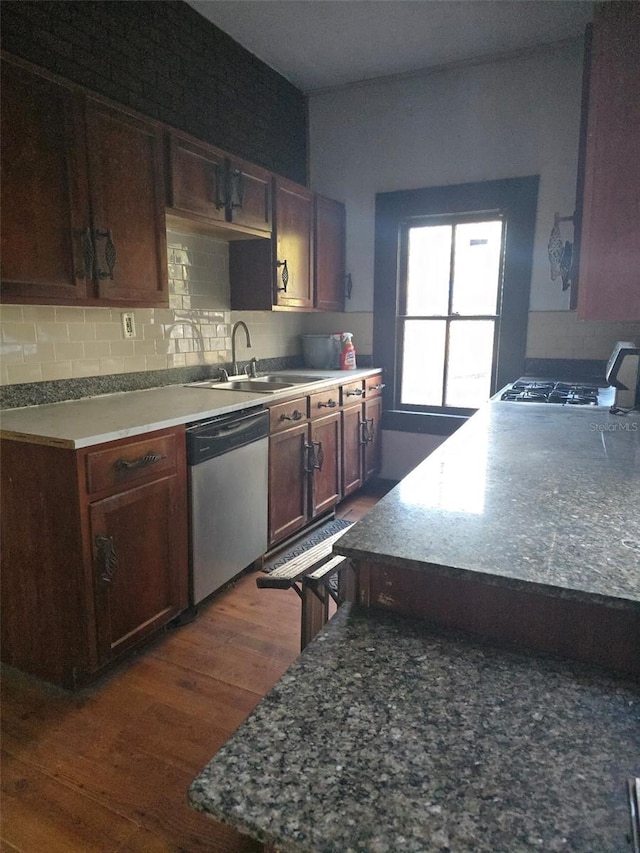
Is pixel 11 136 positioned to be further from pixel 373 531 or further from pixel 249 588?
pixel 249 588

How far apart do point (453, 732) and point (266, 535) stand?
7.13ft

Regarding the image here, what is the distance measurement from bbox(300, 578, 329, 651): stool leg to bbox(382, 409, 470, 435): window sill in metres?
2.80

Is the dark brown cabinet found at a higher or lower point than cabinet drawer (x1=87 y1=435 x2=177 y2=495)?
higher

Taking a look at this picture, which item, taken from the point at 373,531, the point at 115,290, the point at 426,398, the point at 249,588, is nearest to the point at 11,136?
the point at 115,290

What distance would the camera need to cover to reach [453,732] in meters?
0.73

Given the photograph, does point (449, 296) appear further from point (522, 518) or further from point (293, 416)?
point (522, 518)

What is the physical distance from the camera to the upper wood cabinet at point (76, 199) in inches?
71.9

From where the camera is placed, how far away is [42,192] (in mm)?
1910

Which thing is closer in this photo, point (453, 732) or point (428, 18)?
point (453, 732)

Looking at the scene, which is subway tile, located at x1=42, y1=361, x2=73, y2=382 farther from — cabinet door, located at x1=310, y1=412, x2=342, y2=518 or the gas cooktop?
the gas cooktop

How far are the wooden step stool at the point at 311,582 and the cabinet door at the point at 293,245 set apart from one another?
2265mm

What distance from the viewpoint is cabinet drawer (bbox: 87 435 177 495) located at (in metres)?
1.79

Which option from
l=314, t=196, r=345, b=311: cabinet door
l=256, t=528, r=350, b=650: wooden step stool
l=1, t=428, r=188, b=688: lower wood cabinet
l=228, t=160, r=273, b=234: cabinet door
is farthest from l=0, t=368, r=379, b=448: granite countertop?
l=314, t=196, r=345, b=311: cabinet door

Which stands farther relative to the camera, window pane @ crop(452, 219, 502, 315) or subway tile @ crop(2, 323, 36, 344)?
window pane @ crop(452, 219, 502, 315)
